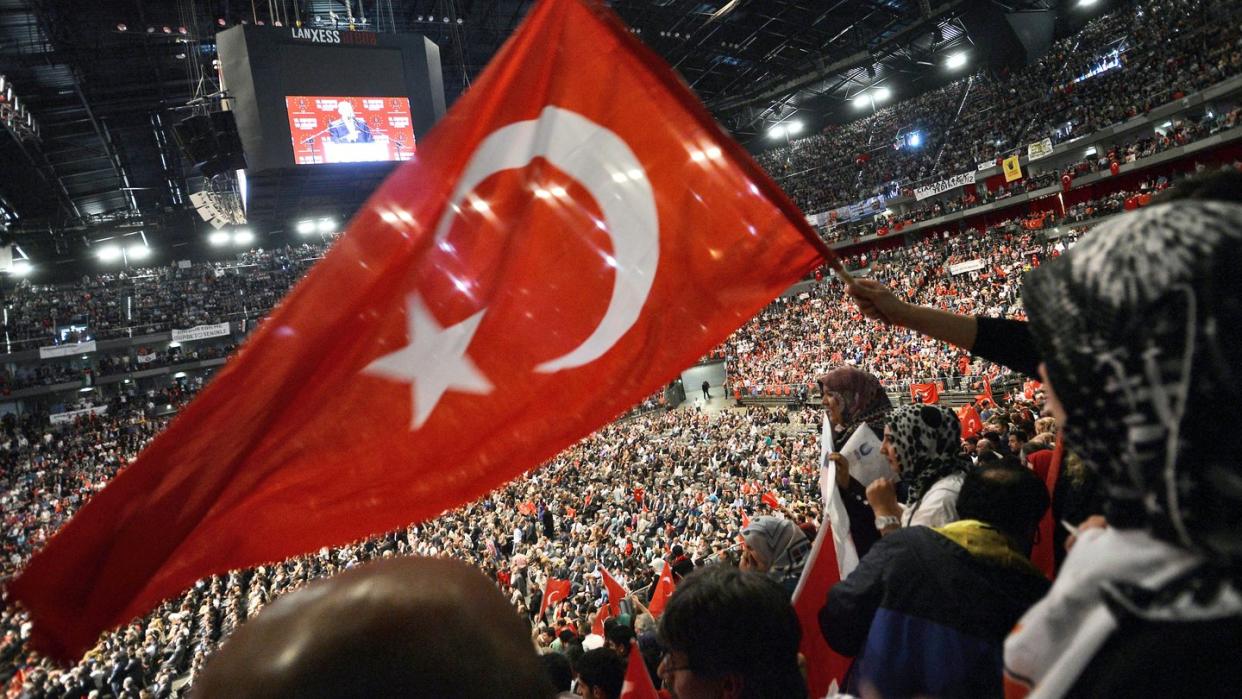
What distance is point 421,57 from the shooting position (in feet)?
52.8

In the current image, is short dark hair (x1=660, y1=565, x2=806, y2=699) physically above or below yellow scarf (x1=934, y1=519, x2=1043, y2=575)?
below

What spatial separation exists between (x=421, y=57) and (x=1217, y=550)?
18.0m

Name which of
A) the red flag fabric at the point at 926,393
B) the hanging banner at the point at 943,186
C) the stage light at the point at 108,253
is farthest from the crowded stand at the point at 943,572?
the stage light at the point at 108,253

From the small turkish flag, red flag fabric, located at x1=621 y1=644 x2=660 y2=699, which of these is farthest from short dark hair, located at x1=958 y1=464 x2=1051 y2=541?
the small turkish flag

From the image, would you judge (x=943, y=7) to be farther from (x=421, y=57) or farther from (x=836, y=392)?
(x=836, y=392)

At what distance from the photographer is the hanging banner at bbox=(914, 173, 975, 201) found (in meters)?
29.6

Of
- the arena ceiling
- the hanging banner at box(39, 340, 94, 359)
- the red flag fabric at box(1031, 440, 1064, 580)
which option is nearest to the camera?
the red flag fabric at box(1031, 440, 1064, 580)

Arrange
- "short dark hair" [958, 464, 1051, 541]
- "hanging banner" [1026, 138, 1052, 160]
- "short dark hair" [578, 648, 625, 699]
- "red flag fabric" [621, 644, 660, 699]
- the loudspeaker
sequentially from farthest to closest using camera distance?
"hanging banner" [1026, 138, 1052, 160], the loudspeaker, "short dark hair" [578, 648, 625, 699], "red flag fabric" [621, 644, 660, 699], "short dark hair" [958, 464, 1051, 541]

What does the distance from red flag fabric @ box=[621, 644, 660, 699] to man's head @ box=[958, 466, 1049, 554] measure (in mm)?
1188

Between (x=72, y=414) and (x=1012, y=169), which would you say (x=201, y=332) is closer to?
(x=72, y=414)

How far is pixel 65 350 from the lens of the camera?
98.5 feet

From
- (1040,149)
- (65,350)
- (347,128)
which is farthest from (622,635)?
(65,350)

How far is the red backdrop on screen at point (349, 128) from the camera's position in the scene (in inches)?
572

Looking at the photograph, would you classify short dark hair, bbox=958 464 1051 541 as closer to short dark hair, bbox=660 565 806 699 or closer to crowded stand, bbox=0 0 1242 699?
crowded stand, bbox=0 0 1242 699
